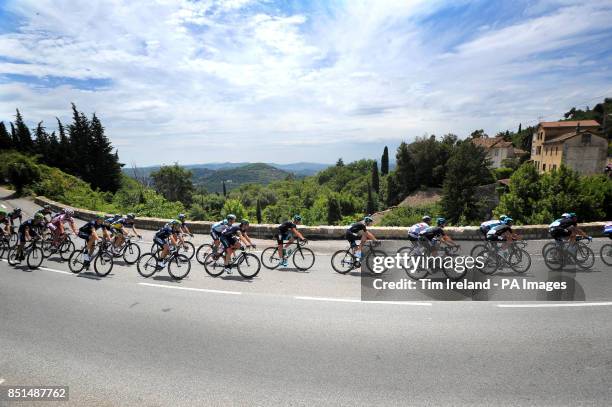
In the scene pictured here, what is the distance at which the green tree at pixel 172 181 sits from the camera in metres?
87.8

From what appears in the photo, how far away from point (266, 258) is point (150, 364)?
579cm

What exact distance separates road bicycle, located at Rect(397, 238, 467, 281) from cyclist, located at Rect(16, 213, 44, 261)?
1207 centimetres

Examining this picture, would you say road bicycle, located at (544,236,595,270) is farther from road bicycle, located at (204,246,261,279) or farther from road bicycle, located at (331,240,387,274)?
road bicycle, located at (204,246,261,279)

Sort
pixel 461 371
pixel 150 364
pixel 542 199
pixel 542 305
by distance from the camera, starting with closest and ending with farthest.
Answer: pixel 461 371 → pixel 150 364 → pixel 542 305 → pixel 542 199

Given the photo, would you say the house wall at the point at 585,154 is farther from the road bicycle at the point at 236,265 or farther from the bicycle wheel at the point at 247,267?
the road bicycle at the point at 236,265

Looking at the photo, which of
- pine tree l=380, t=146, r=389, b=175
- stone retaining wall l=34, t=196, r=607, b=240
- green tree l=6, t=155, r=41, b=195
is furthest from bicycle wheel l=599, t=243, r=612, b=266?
pine tree l=380, t=146, r=389, b=175

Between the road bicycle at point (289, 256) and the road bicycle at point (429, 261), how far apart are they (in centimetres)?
298

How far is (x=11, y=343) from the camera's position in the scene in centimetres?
596

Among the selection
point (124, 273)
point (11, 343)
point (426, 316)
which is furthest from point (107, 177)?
point (426, 316)

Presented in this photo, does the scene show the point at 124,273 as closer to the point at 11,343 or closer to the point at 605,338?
the point at 11,343

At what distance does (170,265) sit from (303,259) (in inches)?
156

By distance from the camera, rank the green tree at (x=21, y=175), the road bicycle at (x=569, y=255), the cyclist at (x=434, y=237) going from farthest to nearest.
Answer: the green tree at (x=21, y=175), the road bicycle at (x=569, y=255), the cyclist at (x=434, y=237)

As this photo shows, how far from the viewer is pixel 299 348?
560 cm

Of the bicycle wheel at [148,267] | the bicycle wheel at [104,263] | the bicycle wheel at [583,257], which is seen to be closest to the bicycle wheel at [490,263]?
the bicycle wheel at [583,257]
